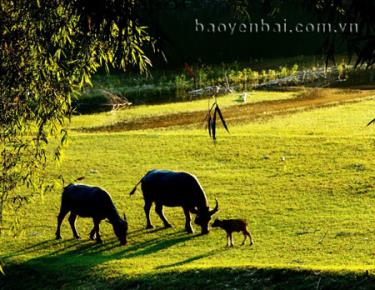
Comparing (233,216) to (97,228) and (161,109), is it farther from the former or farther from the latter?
(161,109)

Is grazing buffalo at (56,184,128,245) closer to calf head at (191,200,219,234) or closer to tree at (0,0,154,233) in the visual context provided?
calf head at (191,200,219,234)

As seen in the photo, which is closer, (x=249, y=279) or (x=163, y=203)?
(x=249, y=279)

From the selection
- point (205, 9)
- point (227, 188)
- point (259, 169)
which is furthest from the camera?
point (205, 9)

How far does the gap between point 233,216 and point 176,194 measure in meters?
1.12

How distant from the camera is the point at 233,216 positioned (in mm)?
15648

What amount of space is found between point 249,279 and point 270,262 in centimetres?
106

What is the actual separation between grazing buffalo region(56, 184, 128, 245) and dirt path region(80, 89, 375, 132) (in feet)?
34.8

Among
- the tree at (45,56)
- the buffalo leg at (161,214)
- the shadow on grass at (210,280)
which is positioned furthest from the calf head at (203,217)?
the tree at (45,56)

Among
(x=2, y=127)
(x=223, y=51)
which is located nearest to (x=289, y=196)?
(x=2, y=127)

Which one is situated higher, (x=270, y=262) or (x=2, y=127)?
(x=2, y=127)

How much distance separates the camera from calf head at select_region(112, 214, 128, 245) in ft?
47.5

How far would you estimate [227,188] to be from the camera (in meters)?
17.5

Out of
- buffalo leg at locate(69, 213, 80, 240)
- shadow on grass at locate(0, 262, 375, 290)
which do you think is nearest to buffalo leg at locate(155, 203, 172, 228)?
buffalo leg at locate(69, 213, 80, 240)

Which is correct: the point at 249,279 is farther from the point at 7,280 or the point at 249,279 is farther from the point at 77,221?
the point at 77,221
